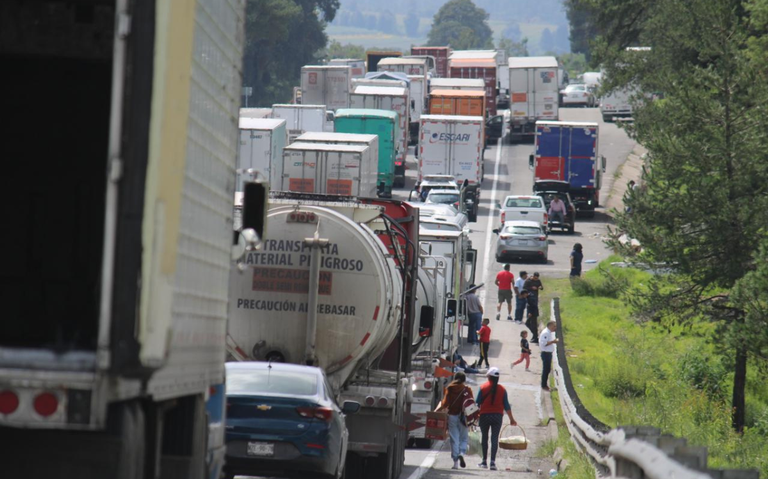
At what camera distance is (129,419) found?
666 centimetres

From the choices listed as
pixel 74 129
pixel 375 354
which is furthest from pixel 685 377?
pixel 74 129

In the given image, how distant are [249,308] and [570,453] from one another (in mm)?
5100

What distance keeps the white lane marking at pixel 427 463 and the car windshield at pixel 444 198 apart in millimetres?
26735

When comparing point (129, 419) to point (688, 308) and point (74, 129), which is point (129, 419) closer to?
point (74, 129)

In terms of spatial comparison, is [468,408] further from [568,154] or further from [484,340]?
[568,154]

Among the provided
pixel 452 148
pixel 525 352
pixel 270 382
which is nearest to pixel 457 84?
pixel 452 148

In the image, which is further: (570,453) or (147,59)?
(570,453)

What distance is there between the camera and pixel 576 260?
3819cm

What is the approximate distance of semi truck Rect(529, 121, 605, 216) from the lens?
5216 centimetres

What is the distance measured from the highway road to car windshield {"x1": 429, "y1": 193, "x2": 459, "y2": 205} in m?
1.64

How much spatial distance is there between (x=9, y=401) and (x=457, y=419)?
12.0m

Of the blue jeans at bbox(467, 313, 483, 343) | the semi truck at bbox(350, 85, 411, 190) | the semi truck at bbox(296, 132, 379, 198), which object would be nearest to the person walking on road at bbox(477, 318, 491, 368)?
the blue jeans at bbox(467, 313, 483, 343)

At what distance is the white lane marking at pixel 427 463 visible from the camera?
1695 cm

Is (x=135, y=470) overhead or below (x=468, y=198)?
below
